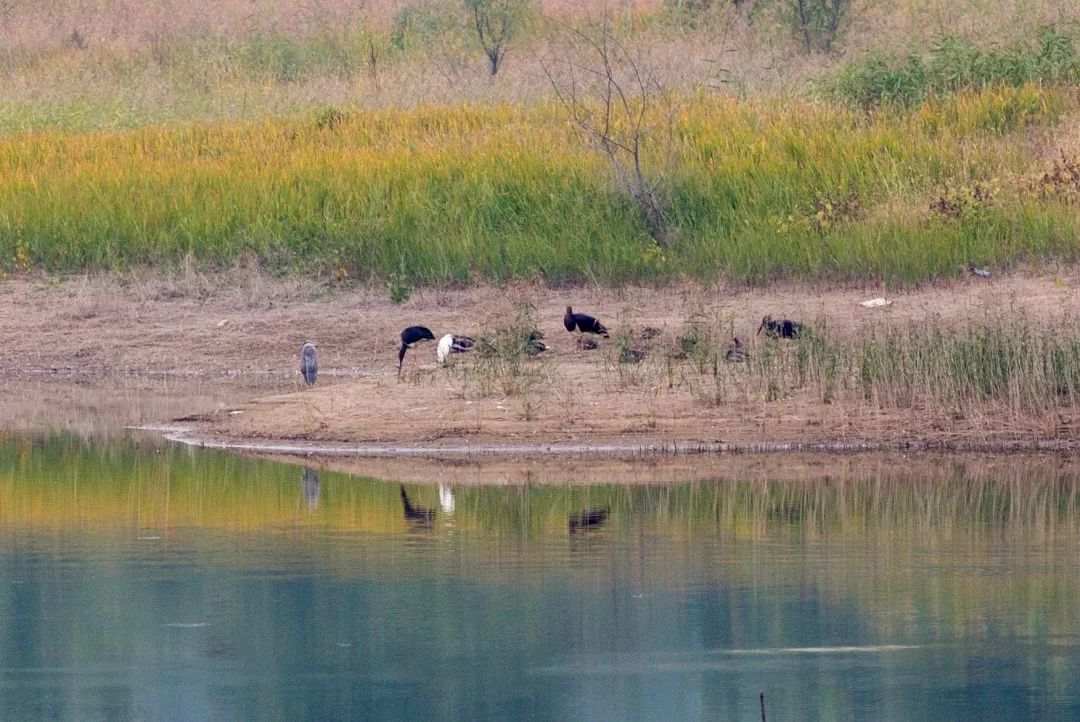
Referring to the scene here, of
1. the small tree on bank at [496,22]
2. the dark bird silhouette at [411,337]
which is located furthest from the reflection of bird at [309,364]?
the small tree on bank at [496,22]

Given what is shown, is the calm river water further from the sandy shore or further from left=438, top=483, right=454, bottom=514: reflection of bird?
the sandy shore

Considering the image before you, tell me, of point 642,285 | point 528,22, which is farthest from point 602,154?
point 528,22

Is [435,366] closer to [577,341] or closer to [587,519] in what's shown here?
[577,341]

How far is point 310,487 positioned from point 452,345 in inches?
143

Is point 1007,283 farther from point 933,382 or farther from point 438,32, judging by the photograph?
point 438,32

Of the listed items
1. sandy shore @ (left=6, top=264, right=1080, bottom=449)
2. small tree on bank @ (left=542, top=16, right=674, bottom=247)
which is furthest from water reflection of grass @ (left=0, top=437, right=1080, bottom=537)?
small tree on bank @ (left=542, top=16, right=674, bottom=247)

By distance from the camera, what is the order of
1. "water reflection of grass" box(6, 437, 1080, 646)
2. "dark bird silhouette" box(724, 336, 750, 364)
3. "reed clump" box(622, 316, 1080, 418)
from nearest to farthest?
"water reflection of grass" box(6, 437, 1080, 646) < "reed clump" box(622, 316, 1080, 418) < "dark bird silhouette" box(724, 336, 750, 364)

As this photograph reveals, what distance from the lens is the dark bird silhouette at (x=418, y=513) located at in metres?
10.5

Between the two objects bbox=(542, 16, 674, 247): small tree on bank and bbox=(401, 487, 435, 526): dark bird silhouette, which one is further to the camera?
bbox=(542, 16, 674, 247): small tree on bank

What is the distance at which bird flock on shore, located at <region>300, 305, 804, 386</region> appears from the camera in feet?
47.4

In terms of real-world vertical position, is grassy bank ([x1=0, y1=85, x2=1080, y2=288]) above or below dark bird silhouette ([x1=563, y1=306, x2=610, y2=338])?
above

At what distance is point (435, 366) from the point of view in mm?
15055

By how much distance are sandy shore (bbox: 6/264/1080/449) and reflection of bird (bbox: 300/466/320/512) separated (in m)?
0.90

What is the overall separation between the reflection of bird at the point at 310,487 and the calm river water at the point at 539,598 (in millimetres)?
36
